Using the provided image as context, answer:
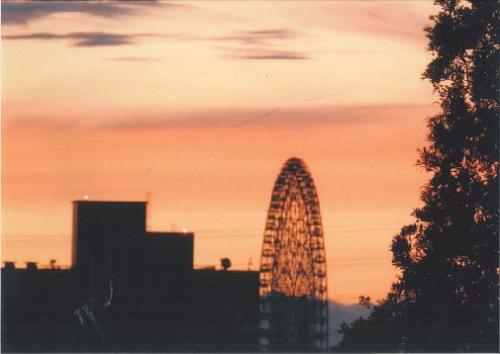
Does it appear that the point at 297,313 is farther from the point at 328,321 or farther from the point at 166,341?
the point at 166,341

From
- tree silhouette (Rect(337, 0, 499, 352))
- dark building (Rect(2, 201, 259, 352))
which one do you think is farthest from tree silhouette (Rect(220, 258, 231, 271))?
tree silhouette (Rect(337, 0, 499, 352))

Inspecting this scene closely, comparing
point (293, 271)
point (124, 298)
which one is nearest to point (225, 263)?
point (124, 298)

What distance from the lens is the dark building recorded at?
18.3 ft

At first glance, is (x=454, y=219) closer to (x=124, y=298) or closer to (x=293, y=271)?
(x=124, y=298)

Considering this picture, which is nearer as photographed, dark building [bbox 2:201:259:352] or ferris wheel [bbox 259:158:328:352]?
dark building [bbox 2:201:259:352]

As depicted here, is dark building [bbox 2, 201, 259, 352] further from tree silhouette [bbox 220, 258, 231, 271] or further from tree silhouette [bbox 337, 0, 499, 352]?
tree silhouette [bbox 337, 0, 499, 352]

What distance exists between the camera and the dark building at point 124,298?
18.3 ft

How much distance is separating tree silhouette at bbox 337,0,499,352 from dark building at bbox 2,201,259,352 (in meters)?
0.73

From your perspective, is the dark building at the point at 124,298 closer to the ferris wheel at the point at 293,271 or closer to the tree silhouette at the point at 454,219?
the ferris wheel at the point at 293,271

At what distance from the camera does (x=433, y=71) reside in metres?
6.23

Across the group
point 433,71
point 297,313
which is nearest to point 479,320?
point 433,71

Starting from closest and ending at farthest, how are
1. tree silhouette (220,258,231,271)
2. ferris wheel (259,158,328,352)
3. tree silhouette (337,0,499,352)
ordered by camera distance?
tree silhouette (220,258,231,271), tree silhouette (337,0,499,352), ferris wheel (259,158,328,352)

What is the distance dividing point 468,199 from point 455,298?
0.61 m

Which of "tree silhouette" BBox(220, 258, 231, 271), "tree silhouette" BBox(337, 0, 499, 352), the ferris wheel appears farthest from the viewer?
the ferris wheel
